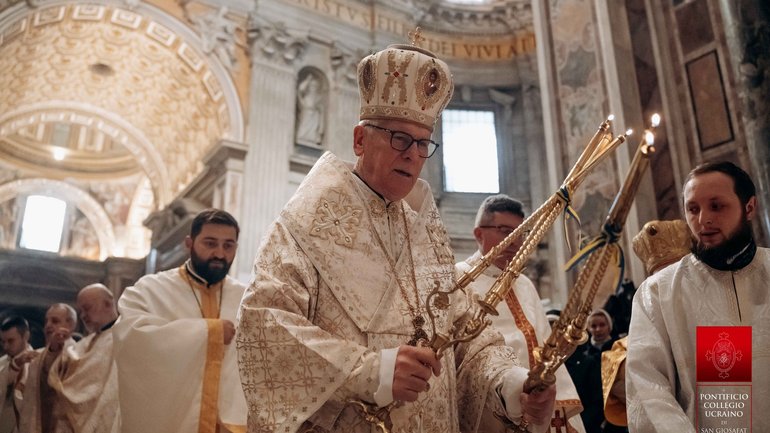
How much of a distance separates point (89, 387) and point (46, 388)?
520 mm

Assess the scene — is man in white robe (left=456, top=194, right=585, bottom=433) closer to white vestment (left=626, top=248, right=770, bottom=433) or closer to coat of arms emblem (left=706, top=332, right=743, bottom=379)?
white vestment (left=626, top=248, right=770, bottom=433)

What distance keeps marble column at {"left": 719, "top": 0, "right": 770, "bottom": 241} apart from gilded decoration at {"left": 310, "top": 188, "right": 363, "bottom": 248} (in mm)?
4225

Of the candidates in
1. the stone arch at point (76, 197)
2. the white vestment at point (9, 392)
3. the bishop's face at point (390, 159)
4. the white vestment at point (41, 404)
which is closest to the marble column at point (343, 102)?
the white vestment at point (9, 392)

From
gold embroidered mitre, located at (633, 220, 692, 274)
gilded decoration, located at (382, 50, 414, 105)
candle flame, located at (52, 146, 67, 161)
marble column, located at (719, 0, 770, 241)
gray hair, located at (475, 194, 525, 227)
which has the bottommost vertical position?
gold embroidered mitre, located at (633, 220, 692, 274)

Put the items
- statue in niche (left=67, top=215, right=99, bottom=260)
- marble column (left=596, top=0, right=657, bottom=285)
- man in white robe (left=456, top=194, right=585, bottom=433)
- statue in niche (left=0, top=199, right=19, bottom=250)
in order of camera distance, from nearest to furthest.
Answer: man in white robe (left=456, top=194, right=585, bottom=433) < marble column (left=596, top=0, right=657, bottom=285) < statue in niche (left=0, top=199, right=19, bottom=250) < statue in niche (left=67, top=215, right=99, bottom=260)

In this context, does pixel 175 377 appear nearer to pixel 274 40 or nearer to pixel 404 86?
pixel 404 86

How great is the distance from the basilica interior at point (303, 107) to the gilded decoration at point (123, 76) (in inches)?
1.8

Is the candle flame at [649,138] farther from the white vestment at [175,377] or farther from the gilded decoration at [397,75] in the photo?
the white vestment at [175,377]

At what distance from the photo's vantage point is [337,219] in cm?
226

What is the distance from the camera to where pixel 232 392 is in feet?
12.0

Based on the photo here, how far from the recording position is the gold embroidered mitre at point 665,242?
335cm

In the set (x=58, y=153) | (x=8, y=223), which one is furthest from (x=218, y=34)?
(x=8, y=223)

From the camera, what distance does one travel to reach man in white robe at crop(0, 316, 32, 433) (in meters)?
5.89

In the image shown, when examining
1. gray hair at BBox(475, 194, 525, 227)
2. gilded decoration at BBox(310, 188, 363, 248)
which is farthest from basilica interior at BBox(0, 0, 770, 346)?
gilded decoration at BBox(310, 188, 363, 248)
